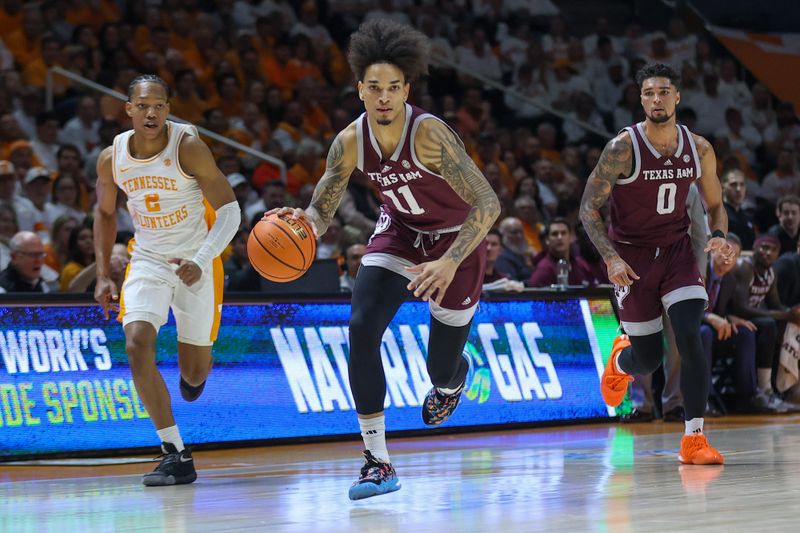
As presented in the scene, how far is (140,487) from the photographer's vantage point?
20.5 feet

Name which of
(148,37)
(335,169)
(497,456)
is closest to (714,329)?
(497,456)

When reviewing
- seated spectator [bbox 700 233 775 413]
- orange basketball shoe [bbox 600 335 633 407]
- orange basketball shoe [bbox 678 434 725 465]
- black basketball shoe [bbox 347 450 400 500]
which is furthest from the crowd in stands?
black basketball shoe [bbox 347 450 400 500]

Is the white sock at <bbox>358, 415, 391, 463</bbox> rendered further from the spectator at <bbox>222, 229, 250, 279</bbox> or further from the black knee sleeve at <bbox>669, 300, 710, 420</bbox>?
Result: the spectator at <bbox>222, 229, 250, 279</bbox>

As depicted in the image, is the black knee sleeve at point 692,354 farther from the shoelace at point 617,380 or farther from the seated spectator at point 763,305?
the seated spectator at point 763,305

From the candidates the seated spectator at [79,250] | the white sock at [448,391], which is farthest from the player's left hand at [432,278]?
the seated spectator at [79,250]

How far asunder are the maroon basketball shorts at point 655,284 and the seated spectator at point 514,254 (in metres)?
3.94

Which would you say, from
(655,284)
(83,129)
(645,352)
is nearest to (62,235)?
(83,129)

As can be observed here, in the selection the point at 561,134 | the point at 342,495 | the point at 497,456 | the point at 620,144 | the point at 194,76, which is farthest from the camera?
the point at 561,134

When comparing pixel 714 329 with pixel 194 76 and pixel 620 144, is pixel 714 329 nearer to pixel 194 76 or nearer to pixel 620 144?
pixel 620 144

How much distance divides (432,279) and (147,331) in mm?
1954

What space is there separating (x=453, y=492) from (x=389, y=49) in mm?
2062

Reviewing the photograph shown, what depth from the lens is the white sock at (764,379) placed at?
1109 centimetres

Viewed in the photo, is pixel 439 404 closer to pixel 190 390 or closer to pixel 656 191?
pixel 190 390

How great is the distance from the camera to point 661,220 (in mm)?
6953
